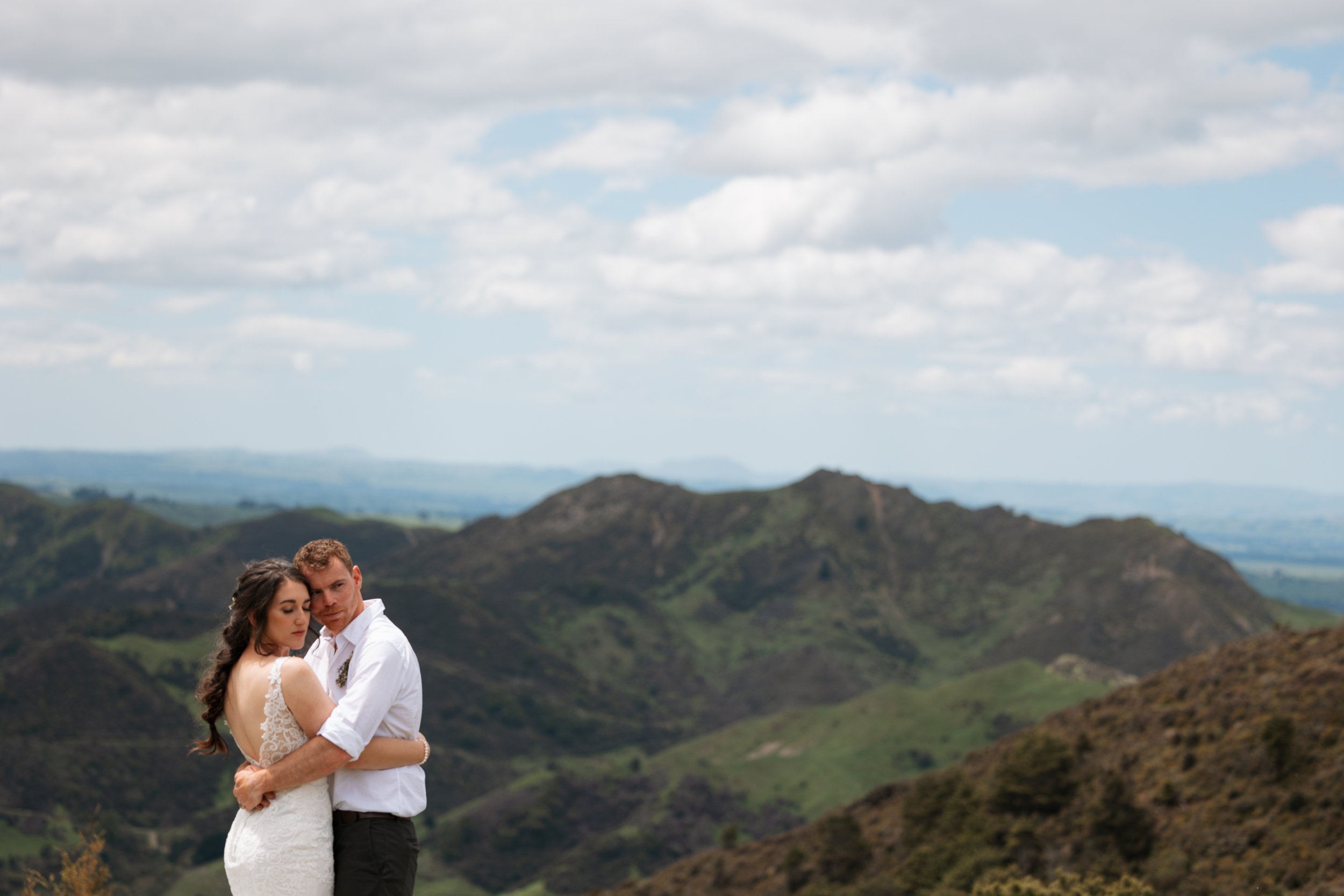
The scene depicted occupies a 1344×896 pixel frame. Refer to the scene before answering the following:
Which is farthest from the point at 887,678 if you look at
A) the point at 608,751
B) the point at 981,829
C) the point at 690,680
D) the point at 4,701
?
the point at 981,829

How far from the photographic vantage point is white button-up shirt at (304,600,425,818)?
8609 millimetres

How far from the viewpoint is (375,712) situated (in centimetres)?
870

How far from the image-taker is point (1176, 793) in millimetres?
42125

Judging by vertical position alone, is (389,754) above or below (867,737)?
above

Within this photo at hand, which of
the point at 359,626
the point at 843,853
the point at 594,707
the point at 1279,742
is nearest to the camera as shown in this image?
the point at 359,626

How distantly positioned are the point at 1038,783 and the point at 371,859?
145 ft

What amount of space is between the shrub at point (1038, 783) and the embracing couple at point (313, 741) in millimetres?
43371

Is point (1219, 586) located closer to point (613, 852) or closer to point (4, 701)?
point (613, 852)

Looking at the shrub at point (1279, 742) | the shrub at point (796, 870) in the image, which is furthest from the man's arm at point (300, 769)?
the shrub at point (796, 870)

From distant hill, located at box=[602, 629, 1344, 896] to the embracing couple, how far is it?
94.1 ft

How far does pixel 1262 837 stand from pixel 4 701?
137060 mm

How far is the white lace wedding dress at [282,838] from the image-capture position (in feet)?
28.4

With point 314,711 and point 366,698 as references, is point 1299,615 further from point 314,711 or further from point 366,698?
point 314,711

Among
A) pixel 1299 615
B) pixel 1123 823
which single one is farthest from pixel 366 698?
pixel 1299 615
